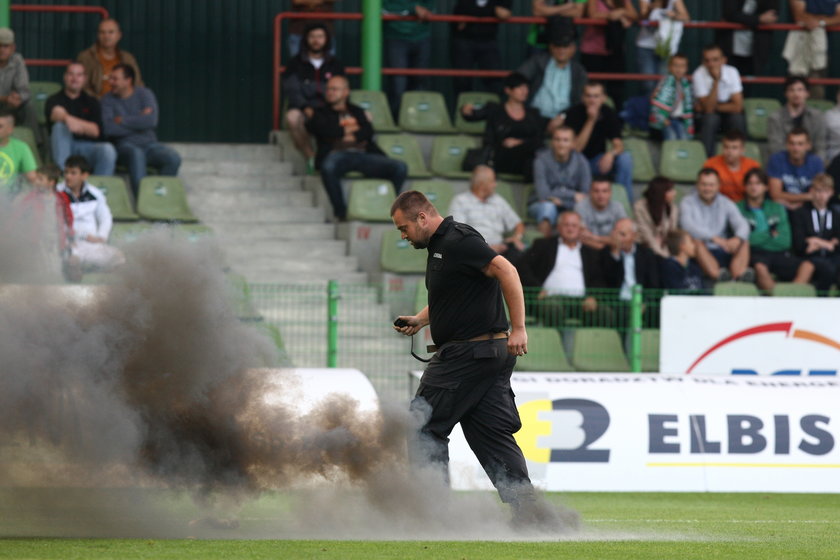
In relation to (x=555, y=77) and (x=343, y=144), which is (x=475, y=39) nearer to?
(x=555, y=77)

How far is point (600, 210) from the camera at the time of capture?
17391 millimetres

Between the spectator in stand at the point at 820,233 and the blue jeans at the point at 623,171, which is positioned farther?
the blue jeans at the point at 623,171

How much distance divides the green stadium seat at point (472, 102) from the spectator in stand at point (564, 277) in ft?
12.5

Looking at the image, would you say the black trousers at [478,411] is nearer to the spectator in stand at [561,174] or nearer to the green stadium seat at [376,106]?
the spectator in stand at [561,174]

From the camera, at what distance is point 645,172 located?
19969mm

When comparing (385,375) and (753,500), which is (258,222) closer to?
(385,375)

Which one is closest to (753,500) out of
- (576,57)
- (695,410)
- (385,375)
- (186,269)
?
(695,410)

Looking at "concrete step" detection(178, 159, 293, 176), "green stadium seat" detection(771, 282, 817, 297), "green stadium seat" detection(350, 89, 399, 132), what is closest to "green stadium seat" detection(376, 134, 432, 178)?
"green stadium seat" detection(350, 89, 399, 132)

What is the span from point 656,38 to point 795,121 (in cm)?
234

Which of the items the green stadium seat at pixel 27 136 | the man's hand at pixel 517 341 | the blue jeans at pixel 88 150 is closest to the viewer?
the man's hand at pixel 517 341

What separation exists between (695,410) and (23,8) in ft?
37.1

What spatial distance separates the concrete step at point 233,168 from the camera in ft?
64.6

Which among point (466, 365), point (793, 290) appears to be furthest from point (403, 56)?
point (466, 365)

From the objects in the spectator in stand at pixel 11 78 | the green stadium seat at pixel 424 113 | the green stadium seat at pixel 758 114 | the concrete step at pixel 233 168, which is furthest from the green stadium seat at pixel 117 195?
the green stadium seat at pixel 758 114
